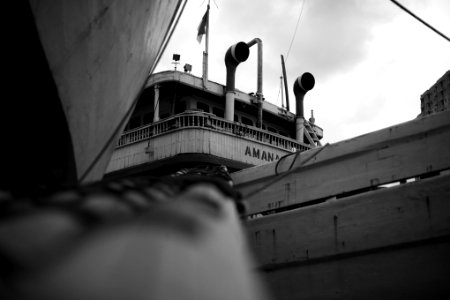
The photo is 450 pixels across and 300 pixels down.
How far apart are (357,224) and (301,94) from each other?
465 inches

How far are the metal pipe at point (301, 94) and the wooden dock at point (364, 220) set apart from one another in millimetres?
9921

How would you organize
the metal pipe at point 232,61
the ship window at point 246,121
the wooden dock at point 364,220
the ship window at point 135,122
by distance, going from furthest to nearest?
the ship window at point 246,121
the ship window at point 135,122
the metal pipe at point 232,61
the wooden dock at point 364,220

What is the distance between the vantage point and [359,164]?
244 inches

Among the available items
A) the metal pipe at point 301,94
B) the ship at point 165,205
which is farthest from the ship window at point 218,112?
the ship at point 165,205

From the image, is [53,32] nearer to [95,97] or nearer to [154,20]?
[95,97]

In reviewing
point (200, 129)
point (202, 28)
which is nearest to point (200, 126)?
point (200, 129)

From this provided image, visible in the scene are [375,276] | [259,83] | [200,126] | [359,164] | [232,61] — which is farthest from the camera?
[259,83]

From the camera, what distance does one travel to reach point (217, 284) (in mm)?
1195

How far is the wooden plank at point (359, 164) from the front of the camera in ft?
18.2

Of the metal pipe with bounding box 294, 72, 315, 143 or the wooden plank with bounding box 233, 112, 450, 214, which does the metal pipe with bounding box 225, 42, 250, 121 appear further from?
the wooden plank with bounding box 233, 112, 450, 214

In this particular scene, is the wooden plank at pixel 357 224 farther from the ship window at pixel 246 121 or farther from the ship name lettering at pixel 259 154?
the ship window at pixel 246 121

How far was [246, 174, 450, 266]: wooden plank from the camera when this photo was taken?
5.24m

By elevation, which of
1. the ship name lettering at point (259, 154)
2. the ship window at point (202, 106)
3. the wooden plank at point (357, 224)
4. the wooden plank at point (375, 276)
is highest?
the ship window at point (202, 106)

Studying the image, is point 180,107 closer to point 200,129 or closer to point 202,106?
point 202,106
